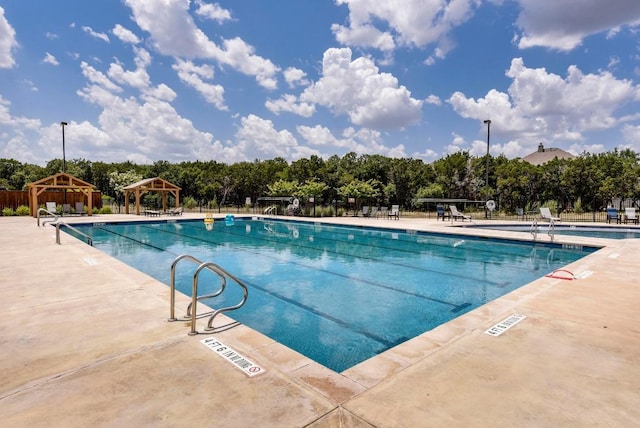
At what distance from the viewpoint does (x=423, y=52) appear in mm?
20578

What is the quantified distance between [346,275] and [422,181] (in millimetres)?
21601

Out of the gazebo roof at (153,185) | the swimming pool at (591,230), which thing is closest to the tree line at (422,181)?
the swimming pool at (591,230)

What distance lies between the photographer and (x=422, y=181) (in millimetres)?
27500


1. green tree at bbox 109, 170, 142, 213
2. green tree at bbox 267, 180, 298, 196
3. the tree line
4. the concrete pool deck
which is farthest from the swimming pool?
green tree at bbox 109, 170, 142, 213

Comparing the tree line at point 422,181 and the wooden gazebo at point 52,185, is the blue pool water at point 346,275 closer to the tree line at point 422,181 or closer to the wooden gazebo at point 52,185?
the wooden gazebo at point 52,185

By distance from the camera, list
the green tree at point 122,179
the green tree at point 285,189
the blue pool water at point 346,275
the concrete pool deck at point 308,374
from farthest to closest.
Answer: the green tree at point 122,179 < the green tree at point 285,189 < the blue pool water at point 346,275 < the concrete pool deck at point 308,374

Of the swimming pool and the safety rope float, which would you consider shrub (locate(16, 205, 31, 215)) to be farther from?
the safety rope float

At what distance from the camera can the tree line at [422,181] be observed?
22844 millimetres

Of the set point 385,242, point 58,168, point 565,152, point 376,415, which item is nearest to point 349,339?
point 376,415

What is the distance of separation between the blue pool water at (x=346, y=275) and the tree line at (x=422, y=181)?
33.1 feet

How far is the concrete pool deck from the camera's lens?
2.07 meters

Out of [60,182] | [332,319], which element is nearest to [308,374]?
[332,319]

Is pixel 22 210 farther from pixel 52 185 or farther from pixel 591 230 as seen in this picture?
pixel 591 230

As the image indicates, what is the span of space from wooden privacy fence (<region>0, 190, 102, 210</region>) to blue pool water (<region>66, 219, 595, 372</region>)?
414 inches
